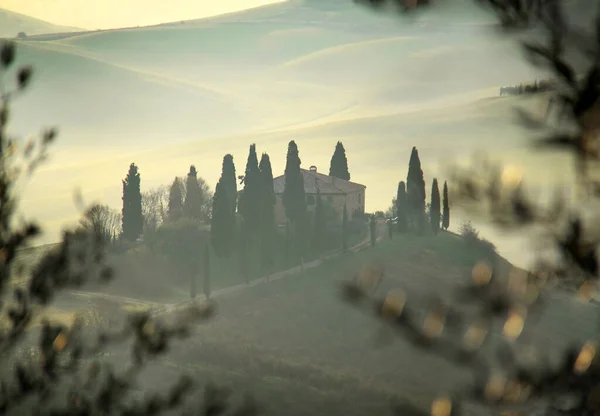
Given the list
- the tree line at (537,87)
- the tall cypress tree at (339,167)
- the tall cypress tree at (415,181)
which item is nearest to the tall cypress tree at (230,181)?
the tall cypress tree at (339,167)

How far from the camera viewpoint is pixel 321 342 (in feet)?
171

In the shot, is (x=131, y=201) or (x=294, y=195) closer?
(x=131, y=201)

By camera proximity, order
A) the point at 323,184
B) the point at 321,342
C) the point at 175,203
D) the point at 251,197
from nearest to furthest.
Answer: the point at 251,197 → the point at 321,342 → the point at 175,203 → the point at 323,184

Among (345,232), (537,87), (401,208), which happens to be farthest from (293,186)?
(537,87)

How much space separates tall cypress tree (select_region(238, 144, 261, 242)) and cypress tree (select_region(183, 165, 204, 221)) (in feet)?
15.8

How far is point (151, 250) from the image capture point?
48.9 m

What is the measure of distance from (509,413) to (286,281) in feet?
157

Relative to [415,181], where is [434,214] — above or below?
below

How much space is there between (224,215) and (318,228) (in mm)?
5295

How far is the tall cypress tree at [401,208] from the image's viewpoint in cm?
4821

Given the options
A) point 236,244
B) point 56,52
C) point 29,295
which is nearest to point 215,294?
point 236,244

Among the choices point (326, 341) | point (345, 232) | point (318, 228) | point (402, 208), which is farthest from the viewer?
point (326, 341)

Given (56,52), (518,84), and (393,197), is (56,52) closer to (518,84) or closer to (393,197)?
(393,197)

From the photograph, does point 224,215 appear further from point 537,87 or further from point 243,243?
point 537,87
